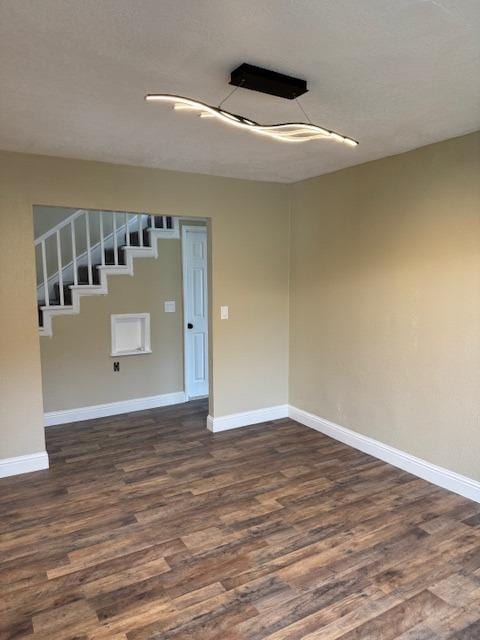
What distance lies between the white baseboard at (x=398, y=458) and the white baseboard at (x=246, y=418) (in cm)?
23

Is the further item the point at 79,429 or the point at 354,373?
the point at 79,429

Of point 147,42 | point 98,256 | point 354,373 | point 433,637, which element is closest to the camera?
point 147,42

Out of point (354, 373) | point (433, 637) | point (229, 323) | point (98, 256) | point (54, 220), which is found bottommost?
point (433, 637)

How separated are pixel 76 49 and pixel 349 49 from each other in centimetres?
111

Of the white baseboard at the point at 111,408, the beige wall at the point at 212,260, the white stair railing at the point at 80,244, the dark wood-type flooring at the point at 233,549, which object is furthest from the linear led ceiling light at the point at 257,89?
the white baseboard at the point at 111,408

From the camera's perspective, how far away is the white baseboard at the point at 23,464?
3482 mm

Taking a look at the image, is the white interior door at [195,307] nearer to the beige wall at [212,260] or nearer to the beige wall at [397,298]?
the beige wall at [212,260]

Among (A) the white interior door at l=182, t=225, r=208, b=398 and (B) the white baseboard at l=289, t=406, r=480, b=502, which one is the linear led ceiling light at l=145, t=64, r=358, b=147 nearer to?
(B) the white baseboard at l=289, t=406, r=480, b=502

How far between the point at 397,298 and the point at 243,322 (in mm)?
1591

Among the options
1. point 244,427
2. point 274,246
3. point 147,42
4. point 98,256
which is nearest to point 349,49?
point 147,42

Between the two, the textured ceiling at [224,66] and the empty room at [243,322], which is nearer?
the textured ceiling at [224,66]

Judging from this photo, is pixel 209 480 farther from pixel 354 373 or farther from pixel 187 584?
pixel 354 373

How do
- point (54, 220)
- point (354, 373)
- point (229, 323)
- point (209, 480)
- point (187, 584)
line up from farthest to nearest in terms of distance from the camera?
1. point (54, 220)
2. point (229, 323)
3. point (354, 373)
4. point (209, 480)
5. point (187, 584)

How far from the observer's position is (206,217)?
4227 mm
